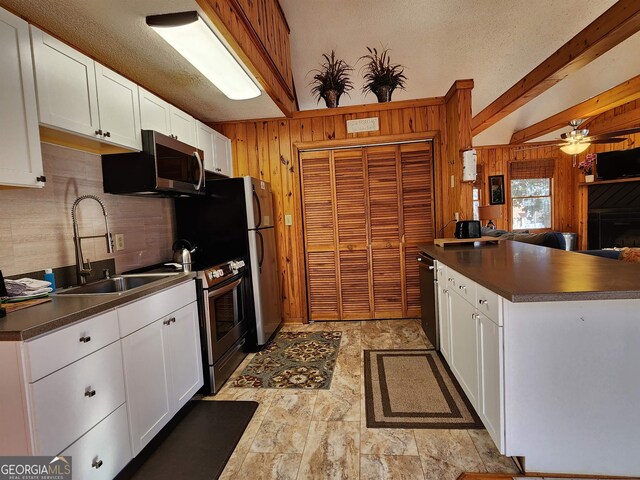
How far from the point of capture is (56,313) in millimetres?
1357

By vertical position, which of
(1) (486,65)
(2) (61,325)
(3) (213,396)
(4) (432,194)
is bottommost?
(3) (213,396)

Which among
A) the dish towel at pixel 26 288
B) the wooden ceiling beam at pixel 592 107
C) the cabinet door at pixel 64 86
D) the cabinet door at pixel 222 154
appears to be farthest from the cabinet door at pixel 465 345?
the wooden ceiling beam at pixel 592 107

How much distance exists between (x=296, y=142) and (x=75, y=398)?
313cm

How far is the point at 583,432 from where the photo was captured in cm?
148

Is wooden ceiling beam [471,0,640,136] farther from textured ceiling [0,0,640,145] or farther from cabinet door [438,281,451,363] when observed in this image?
cabinet door [438,281,451,363]

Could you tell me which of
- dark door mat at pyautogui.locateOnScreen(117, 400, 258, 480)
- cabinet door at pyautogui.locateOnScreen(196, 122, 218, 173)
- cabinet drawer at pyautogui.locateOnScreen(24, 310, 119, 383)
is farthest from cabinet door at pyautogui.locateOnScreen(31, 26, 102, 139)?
dark door mat at pyautogui.locateOnScreen(117, 400, 258, 480)

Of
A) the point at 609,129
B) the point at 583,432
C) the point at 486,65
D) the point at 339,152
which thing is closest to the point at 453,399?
the point at 583,432

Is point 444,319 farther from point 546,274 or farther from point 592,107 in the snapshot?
point 592,107

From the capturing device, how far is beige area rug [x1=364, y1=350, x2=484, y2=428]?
2.02m

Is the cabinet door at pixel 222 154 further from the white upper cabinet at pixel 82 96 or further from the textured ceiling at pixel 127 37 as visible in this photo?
the white upper cabinet at pixel 82 96

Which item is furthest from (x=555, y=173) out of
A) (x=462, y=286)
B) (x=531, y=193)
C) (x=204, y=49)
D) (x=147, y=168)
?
(x=147, y=168)

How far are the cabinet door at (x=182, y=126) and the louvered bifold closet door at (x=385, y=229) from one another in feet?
6.04

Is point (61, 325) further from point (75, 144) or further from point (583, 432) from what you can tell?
point (583, 432)

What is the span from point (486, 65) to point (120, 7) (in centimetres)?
386
